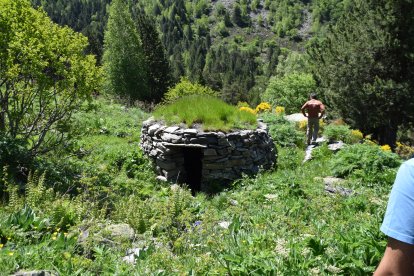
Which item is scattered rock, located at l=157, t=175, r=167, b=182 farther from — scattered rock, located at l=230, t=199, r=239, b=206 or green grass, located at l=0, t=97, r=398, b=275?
scattered rock, located at l=230, t=199, r=239, b=206

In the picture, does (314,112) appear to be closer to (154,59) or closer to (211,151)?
(211,151)

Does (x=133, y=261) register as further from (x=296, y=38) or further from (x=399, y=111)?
(x=296, y=38)

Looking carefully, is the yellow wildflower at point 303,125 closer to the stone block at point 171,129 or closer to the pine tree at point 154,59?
the stone block at point 171,129

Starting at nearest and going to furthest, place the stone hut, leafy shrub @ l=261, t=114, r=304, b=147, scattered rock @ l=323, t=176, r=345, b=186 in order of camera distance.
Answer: scattered rock @ l=323, t=176, r=345, b=186, the stone hut, leafy shrub @ l=261, t=114, r=304, b=147

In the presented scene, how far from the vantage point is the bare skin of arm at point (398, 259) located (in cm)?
152

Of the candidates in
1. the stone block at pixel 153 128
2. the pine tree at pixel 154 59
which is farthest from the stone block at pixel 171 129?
the pine tree at pixel 154 59

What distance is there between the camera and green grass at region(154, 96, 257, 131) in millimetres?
10148

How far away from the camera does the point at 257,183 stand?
8672mm

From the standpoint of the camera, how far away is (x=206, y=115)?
33.7ft

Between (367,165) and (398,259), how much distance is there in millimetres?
7958

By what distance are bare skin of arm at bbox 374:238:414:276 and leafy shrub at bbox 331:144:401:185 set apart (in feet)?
23.6

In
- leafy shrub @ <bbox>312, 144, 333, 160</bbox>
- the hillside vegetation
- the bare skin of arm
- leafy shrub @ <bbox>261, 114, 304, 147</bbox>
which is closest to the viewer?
the bare skin of arm

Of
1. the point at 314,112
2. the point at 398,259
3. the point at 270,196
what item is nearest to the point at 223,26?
the point at 314,112

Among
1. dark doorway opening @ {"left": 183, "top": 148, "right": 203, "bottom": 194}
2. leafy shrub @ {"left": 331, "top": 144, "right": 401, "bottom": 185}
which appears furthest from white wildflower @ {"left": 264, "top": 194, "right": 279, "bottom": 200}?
dark doorway opening @ {"left": 183, "top": 148, "right": 203, "bottom": 194}
